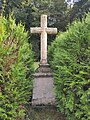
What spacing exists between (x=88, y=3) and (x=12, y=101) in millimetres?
12669

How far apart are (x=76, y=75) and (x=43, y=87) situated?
182 centimetres

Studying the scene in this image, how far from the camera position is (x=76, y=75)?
412 cm

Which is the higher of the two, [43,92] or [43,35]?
[43,35]

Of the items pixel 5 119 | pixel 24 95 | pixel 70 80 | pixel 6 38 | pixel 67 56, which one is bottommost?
pixel 5 119

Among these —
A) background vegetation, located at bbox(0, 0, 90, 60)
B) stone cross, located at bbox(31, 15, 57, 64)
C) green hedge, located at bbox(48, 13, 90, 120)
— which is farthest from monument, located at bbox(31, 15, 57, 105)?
background vegetation, located at bbox(0, 0, 90, 60)

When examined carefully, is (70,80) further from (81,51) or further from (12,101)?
(12,101)

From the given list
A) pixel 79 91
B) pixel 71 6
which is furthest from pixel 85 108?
pixel 71 6

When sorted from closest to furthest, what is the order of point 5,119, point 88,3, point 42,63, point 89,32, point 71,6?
point 5,119 → point 89,32 → point 42,63 → point 88,3 → point 71,6

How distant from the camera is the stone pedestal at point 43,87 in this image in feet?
18.2

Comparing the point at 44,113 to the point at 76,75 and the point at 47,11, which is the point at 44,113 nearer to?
the point at 76,75

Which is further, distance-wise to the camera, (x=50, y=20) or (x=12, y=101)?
(x=50, y=20)

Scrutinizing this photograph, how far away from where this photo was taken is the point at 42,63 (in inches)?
249

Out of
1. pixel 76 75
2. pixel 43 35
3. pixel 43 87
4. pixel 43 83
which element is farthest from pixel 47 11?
pixel 76 75

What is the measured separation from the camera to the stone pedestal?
18.2ft
